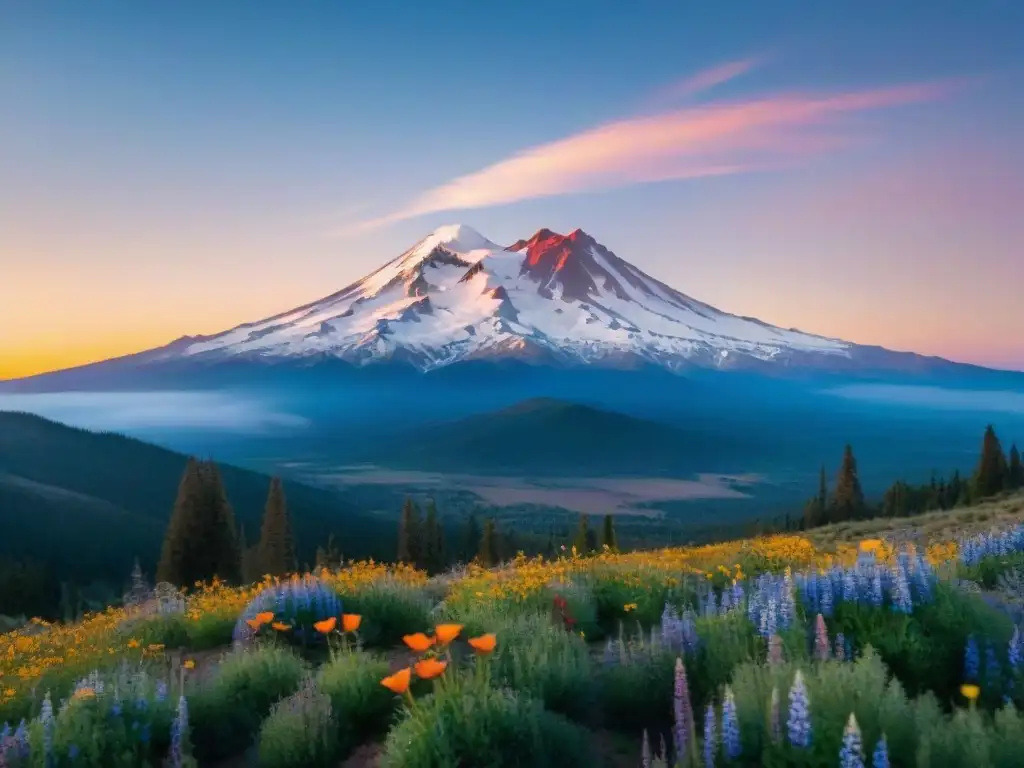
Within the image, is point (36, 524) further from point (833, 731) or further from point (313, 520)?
point (833, 731)

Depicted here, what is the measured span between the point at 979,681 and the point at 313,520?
203 meters

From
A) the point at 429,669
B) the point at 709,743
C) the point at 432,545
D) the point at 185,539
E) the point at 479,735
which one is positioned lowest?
the point at 432,545

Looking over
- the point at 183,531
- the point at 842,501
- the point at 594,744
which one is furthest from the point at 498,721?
the point at 842,501

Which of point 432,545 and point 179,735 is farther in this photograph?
point 432,545

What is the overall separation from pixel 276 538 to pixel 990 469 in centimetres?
6056

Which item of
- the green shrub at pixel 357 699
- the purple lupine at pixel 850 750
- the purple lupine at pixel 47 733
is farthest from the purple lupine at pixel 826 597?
the purple lupine at pixel 47 733

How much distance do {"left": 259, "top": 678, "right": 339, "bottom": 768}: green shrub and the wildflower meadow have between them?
15 millimetres

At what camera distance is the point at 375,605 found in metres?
9.02

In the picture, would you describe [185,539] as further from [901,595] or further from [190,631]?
[901,595]

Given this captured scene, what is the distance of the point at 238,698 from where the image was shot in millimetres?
6383

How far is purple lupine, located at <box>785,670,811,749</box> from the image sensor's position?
392 centimetres

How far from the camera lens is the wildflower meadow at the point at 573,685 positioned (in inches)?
167

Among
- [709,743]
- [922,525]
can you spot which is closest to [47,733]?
[709,743]

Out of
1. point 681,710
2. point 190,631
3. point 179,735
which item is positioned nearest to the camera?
point 681,710
